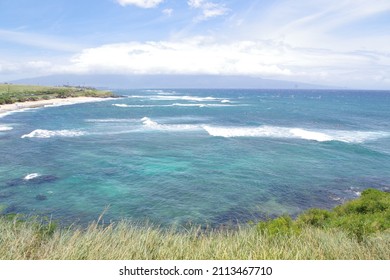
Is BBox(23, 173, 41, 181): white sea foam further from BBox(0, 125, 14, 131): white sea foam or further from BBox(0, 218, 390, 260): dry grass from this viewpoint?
BBox(0, 125, 14, 131): white sea foam

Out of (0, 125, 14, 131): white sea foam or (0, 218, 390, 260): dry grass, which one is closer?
(0, 218, 390, 260): dry grass

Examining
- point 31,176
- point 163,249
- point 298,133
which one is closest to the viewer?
point 163,249

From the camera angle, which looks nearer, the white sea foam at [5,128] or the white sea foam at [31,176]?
the white sea foam at [31,176]

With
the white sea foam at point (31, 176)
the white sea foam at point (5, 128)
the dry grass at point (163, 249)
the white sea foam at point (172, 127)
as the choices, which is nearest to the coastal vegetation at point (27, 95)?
the white sea foam at point (5, 128)

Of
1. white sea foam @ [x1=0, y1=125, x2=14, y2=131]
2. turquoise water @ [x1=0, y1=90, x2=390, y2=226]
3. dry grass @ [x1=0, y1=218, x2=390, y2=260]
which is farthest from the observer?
white sea foam @ [x1=0, y1=125, x2=14, y2=131]

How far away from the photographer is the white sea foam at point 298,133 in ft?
137

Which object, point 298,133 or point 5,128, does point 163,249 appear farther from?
point 5,128

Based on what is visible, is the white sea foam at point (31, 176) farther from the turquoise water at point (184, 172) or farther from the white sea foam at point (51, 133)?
the white sea foam at point (51, 133)

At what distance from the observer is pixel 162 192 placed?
73.5 feet

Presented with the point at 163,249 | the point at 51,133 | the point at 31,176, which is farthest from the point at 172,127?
the point at 163,249

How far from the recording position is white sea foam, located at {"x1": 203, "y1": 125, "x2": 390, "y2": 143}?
4166 centimetres

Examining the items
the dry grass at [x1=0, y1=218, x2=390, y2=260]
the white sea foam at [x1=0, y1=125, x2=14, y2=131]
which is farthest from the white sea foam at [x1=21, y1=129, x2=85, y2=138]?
the dry grass at [x1=0, y1=218, x2=390, y2=260]

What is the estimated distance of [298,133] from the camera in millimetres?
45438
